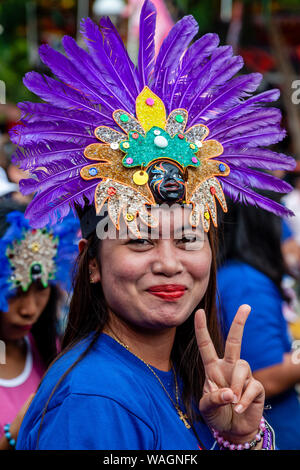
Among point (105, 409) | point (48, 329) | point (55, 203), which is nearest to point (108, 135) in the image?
point (55, 203)

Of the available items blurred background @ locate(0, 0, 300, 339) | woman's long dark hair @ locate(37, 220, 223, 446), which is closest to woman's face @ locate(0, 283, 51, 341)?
woman's long dark hair @ locate(37, 220, 223, 446)

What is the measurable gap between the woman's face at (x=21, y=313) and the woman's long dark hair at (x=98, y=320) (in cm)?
89

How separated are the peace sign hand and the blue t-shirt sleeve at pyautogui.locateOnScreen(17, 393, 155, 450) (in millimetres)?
254

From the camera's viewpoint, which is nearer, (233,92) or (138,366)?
(138,366)

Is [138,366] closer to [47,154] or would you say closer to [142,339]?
[142,339]

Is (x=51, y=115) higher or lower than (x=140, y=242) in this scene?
higher

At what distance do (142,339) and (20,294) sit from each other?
117cm

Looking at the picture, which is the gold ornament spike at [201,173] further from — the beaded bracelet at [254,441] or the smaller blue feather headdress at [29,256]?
the smaller blue feather headdress at [29,256]

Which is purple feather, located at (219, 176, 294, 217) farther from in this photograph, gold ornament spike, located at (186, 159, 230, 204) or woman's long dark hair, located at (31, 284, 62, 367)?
woman's long dark hair, located at (31, 284, 62, 367)

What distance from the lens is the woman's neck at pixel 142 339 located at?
1.95 m

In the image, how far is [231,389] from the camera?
174 cm
